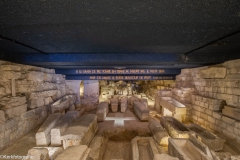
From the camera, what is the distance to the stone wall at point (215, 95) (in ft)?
13.0

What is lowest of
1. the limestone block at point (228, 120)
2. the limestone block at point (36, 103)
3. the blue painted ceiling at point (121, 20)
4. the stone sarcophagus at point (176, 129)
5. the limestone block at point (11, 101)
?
the stone sarcophagus at point (176, 129)

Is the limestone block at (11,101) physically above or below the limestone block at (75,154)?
above

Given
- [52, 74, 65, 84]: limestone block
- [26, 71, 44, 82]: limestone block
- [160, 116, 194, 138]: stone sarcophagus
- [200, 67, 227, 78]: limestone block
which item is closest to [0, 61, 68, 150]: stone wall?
[26, 71, 44, 82]: limestone block

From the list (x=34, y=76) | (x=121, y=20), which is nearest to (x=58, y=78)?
(x=34, y=76)

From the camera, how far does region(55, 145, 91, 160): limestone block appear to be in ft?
8.67

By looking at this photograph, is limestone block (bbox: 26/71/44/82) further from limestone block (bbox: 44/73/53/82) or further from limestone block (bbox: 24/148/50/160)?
limestone block (bbox: 24/148/50/160)

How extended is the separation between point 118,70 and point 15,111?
4.90 metres

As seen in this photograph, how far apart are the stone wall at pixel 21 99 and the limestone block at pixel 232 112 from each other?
6931 mm

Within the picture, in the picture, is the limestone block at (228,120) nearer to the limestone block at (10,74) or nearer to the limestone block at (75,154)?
the limestone block at (75,154)

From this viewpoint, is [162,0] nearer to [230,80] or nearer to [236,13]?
[236,13]

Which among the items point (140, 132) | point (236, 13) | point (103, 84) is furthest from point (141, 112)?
point (103, 84)

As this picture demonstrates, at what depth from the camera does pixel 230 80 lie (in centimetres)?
415

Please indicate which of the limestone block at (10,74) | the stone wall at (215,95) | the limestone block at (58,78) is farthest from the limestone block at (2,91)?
the stone wall at (215,95)

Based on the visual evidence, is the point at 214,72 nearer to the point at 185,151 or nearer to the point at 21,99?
the point at 185,151
